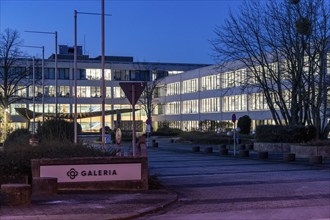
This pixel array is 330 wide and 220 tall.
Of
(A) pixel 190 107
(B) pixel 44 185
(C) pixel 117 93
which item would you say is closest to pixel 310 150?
(B) pixel 44 185

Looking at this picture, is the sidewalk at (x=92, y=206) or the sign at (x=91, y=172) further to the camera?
the sign at (x=91, y=172)

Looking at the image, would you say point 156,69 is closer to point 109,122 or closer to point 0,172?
point 109,122

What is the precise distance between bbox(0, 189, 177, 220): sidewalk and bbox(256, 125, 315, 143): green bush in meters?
23.6

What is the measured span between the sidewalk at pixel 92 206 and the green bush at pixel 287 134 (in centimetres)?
2356

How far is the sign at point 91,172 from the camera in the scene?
49.2ft

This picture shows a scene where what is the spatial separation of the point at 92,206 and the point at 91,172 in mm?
2790

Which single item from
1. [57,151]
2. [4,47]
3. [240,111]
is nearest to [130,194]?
[57,151]

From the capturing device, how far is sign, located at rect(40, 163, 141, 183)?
49.2ft

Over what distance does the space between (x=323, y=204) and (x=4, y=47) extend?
4621 centimetres

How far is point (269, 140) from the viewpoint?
127ft

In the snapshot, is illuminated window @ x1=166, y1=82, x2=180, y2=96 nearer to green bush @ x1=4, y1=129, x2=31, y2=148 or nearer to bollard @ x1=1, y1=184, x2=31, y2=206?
green bush @ x1=4, y1=129, x2=31, y2=148

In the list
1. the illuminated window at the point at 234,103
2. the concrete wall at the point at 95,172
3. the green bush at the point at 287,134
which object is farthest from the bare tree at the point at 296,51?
the illuminated window at the point at 234,103

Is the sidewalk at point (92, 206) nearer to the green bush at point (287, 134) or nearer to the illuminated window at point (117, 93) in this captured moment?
the green bush at point (287, 134)

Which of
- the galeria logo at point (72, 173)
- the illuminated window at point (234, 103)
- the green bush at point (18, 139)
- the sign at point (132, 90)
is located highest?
the illuminated window at point (234, 103)
